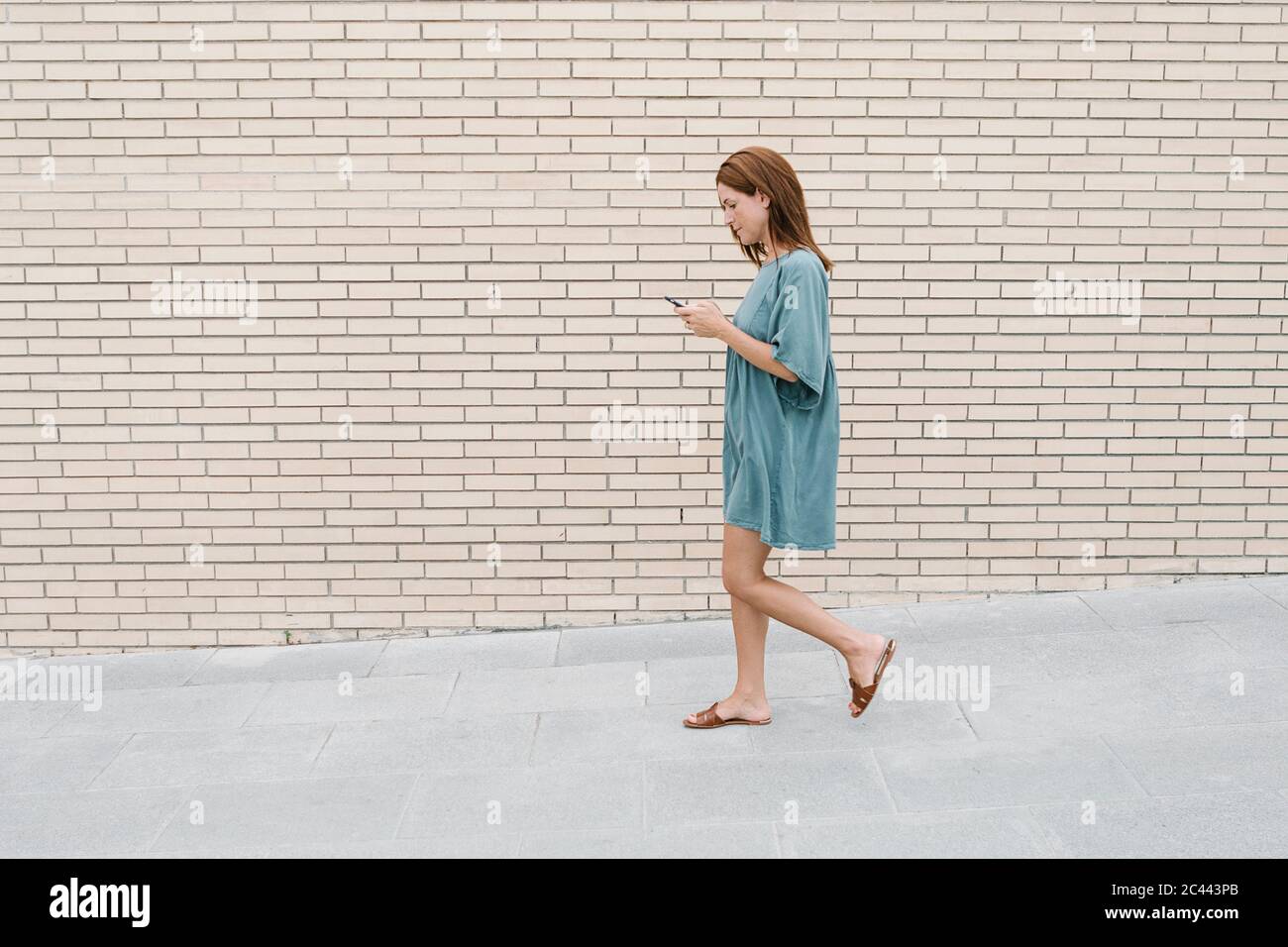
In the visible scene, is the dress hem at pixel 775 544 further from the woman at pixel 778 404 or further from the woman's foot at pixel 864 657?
the woman's foot at pixel 864 657

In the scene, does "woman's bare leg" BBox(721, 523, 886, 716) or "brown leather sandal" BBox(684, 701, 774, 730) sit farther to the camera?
"brown leather sandal" BBox(684, 701, 774, 730)

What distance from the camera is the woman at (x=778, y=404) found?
3986 mm

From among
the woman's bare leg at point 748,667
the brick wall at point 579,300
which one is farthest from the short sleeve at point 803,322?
the brick wall at point 579,300

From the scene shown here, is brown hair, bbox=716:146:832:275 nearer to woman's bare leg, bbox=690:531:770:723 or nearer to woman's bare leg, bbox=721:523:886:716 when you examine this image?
woman's bare leg, bbox=721:523:886:716

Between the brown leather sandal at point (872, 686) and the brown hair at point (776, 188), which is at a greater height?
the brown hair at point (776, 188)

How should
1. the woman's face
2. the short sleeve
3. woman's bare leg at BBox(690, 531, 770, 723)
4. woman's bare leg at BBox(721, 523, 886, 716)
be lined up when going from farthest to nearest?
1. woman's bare leg at BBox(690, 531, 770, 723)
2. woman's bare leg at BBox(721, 523, 886, 716)
3. the woman's face
4. the short sleeve

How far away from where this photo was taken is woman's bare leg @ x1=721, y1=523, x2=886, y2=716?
4207 mm

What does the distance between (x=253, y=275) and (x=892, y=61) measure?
310cm

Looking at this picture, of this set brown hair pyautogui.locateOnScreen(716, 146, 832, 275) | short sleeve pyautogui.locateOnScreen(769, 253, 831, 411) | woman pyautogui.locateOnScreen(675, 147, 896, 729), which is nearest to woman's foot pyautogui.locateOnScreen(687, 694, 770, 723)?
woman pyautogui.locateOnScreen(675, 147, 896, 729)

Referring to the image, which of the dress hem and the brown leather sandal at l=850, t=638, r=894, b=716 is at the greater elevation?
the dress hem

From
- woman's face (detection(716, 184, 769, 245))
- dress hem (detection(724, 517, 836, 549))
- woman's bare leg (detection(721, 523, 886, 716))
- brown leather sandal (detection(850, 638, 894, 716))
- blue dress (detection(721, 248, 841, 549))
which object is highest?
woman's face (detection(716, 184, 769, 245))

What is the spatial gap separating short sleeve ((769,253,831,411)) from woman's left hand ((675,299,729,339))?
19 centimetres

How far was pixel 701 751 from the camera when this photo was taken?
4.25 metres

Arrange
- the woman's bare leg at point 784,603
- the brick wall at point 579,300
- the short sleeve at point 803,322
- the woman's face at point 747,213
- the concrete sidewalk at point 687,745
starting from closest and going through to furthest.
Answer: the concrete sidewalk at point 687,745 < the short sleeve at point 803,322 < the woman's face at point 747,213 < the woman's bare leg at point 784,603 < the brick wall at point 579,300
